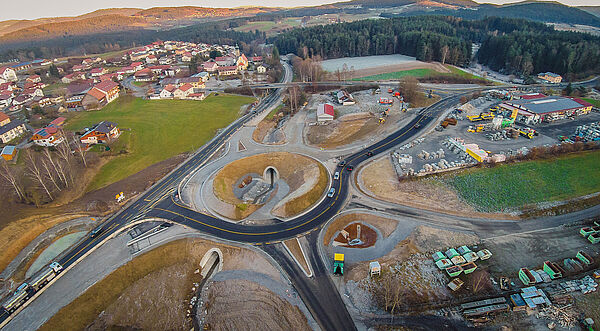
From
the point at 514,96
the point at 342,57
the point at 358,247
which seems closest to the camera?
the point at 358,247

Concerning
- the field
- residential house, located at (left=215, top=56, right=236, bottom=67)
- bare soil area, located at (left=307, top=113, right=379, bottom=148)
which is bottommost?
bare soil area, located at (left=307, top=113, right=379, bottom=148)

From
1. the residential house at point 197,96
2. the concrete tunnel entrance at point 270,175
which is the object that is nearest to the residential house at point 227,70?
the residential house at point 197,96

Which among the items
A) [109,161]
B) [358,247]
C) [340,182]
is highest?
[109,161]

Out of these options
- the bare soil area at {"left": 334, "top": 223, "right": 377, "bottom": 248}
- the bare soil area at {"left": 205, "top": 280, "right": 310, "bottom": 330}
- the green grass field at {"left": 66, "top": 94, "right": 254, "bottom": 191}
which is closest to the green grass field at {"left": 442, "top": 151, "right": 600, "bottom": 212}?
the bare soil area at {"left": 334, "top": 223, "right": 377, "bottom": 248}

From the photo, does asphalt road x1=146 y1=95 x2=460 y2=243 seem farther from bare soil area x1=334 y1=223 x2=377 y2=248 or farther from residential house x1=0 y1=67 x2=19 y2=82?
residential house x1=0 y1=67 x2=19 y2=82

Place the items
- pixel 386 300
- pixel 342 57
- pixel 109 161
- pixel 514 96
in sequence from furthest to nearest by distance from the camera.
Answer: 1. pixel 342 57
2. pixel 514 96
3. pixel 109 161
4. pixel 386 300

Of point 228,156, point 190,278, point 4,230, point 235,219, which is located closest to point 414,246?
point 235,219

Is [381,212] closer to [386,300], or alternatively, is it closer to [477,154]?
[386,300]
